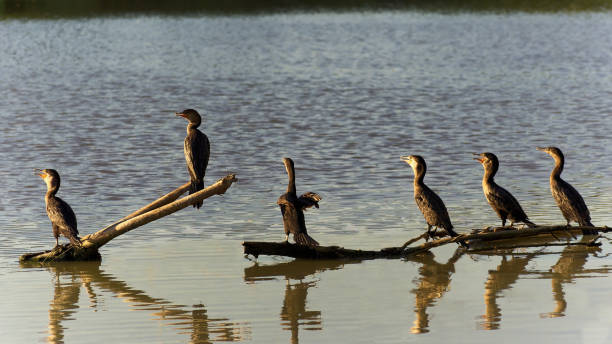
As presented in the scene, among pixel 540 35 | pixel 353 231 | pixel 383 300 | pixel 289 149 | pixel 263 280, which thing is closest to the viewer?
pixel 383 300

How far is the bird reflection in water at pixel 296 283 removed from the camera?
27.5 feet

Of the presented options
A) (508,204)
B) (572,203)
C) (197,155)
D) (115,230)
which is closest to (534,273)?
(508,204)

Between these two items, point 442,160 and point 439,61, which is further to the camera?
point 439,61

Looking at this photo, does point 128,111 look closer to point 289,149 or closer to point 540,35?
point 289,149

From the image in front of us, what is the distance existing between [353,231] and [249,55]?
27731 mm

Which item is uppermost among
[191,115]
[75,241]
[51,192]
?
[191,115]

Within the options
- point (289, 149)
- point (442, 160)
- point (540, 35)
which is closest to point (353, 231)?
point (442, 160)

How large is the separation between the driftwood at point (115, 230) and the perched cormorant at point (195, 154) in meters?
0.22

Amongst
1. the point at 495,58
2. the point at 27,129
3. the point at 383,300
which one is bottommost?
the point at 383,300

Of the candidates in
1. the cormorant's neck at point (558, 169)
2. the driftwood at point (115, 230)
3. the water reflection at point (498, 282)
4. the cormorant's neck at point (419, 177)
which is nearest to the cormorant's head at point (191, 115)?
the driftwood at point (115, 230)

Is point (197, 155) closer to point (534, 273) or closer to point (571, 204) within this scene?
point (534, 273)

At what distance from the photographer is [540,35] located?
156 ft

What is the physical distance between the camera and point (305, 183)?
15266mm

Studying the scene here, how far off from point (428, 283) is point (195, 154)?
105 inches
